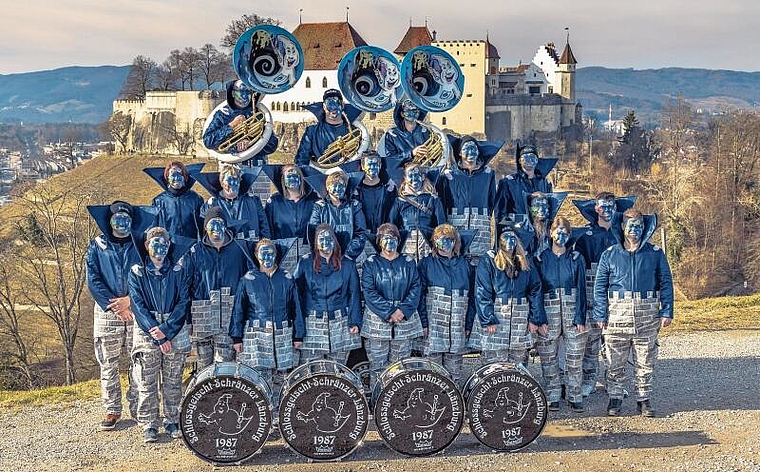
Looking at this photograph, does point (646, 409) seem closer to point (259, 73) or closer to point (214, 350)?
point (214, 350)

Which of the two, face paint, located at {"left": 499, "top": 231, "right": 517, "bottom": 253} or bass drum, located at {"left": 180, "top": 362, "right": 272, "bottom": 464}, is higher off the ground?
face paint, located at {"left": 499, "top": 231, "right": 517, "bottom": 253}

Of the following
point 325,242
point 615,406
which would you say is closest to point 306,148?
point 325,242

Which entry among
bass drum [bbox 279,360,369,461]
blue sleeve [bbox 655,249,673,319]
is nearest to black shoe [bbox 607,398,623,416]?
blue sleeve [bbox 655,249,673,319]

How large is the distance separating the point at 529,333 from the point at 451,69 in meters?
3.98

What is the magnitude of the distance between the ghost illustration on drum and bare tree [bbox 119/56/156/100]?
2928 inches

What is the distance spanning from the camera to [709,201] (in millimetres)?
36531

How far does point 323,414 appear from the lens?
7742 millimetres

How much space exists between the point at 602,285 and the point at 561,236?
67cm

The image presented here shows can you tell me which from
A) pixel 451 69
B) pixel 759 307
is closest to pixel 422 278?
pixel 451 69

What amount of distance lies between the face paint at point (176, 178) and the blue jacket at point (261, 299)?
4.76ft

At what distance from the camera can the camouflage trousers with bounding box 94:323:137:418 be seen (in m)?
8.65

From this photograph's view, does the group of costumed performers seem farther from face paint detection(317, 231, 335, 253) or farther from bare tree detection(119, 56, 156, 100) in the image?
bare tree detection(119, 56, 156, 100)

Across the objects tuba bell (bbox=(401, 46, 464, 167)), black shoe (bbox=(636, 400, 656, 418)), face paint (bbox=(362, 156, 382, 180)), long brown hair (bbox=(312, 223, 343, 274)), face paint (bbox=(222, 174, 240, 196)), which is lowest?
black shoe (bbox=(636, 400, 656, 418))

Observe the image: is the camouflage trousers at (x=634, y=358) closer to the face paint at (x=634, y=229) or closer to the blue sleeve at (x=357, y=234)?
the face paint at (x=634, y=229)
